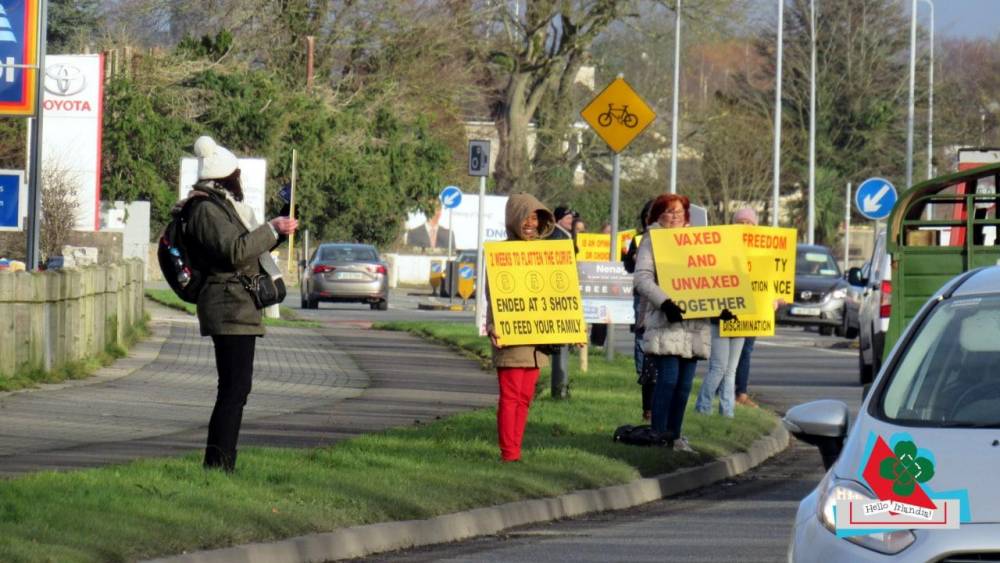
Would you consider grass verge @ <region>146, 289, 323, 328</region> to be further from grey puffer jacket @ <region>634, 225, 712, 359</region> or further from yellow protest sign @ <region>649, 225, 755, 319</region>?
grey puffer jacket @ <region>634, 225, 712, 359</region>

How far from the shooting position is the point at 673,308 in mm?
13898

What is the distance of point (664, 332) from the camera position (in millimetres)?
14156

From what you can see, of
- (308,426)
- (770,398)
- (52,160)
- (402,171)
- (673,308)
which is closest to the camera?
(673,308)

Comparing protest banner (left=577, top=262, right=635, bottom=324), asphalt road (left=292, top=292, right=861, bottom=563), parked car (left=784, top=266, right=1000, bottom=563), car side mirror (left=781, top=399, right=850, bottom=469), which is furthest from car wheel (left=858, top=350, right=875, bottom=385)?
car side mirror (left=781, top=399, right=850, bottom=469)

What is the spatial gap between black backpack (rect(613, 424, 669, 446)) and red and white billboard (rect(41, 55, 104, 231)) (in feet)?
81.2

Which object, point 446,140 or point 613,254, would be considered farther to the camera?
point 446,140

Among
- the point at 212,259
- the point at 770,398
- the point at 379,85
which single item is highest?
the point at 379,85

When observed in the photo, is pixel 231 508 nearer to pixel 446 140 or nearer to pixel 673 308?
pixel 673 308

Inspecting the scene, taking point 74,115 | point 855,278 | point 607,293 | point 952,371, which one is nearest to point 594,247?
point 607,293

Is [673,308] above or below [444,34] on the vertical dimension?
below

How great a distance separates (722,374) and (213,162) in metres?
6.87

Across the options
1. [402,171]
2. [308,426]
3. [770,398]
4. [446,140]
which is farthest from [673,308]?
[446,140]

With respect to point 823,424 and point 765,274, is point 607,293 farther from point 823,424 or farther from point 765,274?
point 823,424

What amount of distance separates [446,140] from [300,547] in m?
62.6
